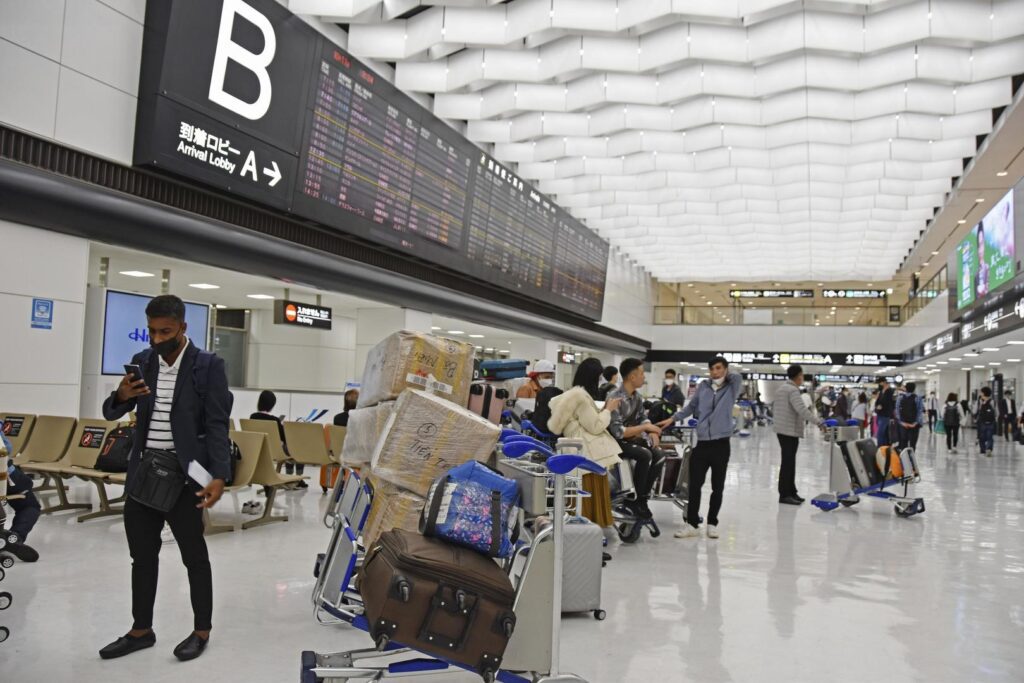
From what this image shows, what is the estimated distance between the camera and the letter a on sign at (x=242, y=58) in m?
6.88

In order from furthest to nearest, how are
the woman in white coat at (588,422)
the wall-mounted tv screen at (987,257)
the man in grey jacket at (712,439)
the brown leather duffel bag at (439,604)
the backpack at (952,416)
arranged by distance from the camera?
1. the backpack at (952,416)
2. the wall-mounted tv screen at (987,257)
3. the man in grey jacket at (712,439)
4. the woman in white coat at (588,422)
5. the brown leather duffel bag at (439,604)

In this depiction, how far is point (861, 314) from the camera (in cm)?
3089

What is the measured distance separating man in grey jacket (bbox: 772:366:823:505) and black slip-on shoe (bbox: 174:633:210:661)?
7394mm

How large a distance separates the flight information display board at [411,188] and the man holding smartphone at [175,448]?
4957 mm

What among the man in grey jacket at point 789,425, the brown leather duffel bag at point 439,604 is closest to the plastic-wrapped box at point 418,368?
the brown leather duffel bag at point 439,604

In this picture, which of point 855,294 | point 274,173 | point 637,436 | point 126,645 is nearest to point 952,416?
point 855,294

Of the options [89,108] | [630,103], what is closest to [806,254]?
[630,103]

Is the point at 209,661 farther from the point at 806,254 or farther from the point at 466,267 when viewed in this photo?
the point at 806,254

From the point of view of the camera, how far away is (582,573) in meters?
4.30

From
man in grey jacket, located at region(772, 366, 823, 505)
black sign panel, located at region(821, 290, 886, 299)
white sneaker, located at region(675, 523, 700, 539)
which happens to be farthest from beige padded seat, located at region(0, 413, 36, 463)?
black sign panel, located at region(821, 290, 886, 299)

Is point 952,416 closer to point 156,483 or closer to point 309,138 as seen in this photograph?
point 309,138

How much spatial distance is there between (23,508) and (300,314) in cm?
828

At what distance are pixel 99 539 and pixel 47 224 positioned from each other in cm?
265

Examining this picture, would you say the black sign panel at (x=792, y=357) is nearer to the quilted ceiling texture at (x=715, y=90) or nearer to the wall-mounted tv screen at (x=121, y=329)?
the quilted ceiling texture at (x=715, y=90)
